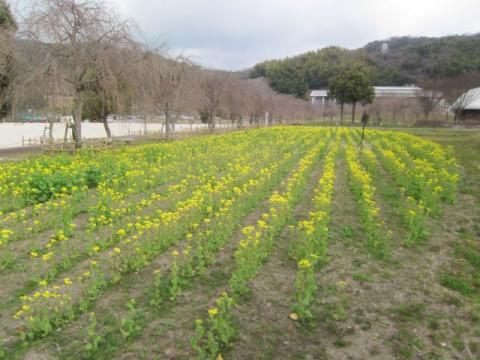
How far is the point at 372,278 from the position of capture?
5211 millimetres

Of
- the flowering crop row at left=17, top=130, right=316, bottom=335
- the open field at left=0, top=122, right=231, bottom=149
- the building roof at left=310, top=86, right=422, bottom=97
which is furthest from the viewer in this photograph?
the building roof at left=310, top=86, right=422, bottom=97

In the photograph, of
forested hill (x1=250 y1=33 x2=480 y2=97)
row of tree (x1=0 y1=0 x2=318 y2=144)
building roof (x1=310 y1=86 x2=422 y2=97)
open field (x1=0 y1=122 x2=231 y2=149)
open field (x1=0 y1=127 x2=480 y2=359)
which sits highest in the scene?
forested hill (x1=250 y1=33 x2=480 y2=97)

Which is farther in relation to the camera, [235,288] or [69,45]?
[69,45]

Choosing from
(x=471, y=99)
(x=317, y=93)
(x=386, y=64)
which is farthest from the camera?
(x=317, y=93)

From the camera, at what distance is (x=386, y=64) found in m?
112

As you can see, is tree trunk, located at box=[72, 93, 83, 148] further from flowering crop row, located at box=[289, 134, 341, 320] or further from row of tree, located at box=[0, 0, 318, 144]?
flowering crop row, located at box=[289, 134, 341, 320]

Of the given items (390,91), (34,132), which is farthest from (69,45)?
(390,91)

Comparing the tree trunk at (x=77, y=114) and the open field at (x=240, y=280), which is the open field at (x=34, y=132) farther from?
the open field at (x=240, y=280)

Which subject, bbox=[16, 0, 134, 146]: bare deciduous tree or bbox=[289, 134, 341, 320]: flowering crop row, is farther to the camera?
bbox=[16, 0, 134, 146]: bare deciduous tree

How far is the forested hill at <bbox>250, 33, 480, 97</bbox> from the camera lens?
81562 millimetres

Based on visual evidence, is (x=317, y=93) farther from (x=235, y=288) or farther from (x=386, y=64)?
(x=235, y=288)

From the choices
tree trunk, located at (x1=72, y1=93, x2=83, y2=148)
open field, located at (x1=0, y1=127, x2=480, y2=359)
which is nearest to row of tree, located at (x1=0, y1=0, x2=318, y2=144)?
tree trunk, located at (x1=72, y1=93, x2=83, y2=148)

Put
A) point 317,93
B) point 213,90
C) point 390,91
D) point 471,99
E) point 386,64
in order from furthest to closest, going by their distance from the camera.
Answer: point 317,93
point 386,64
point 390,91
point 471,99
point 213,90

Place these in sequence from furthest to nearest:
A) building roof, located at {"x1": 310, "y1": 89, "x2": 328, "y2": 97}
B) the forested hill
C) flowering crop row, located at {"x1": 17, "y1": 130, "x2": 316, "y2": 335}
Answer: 1. building roof, located at {"x1": 310, "y1": 89, "x2": 328, "y2": 97}
2. the forested hill
3. flowering crop row, located at {"x1": 17, "y1": 130, "x2": 316, "y2": 335}
